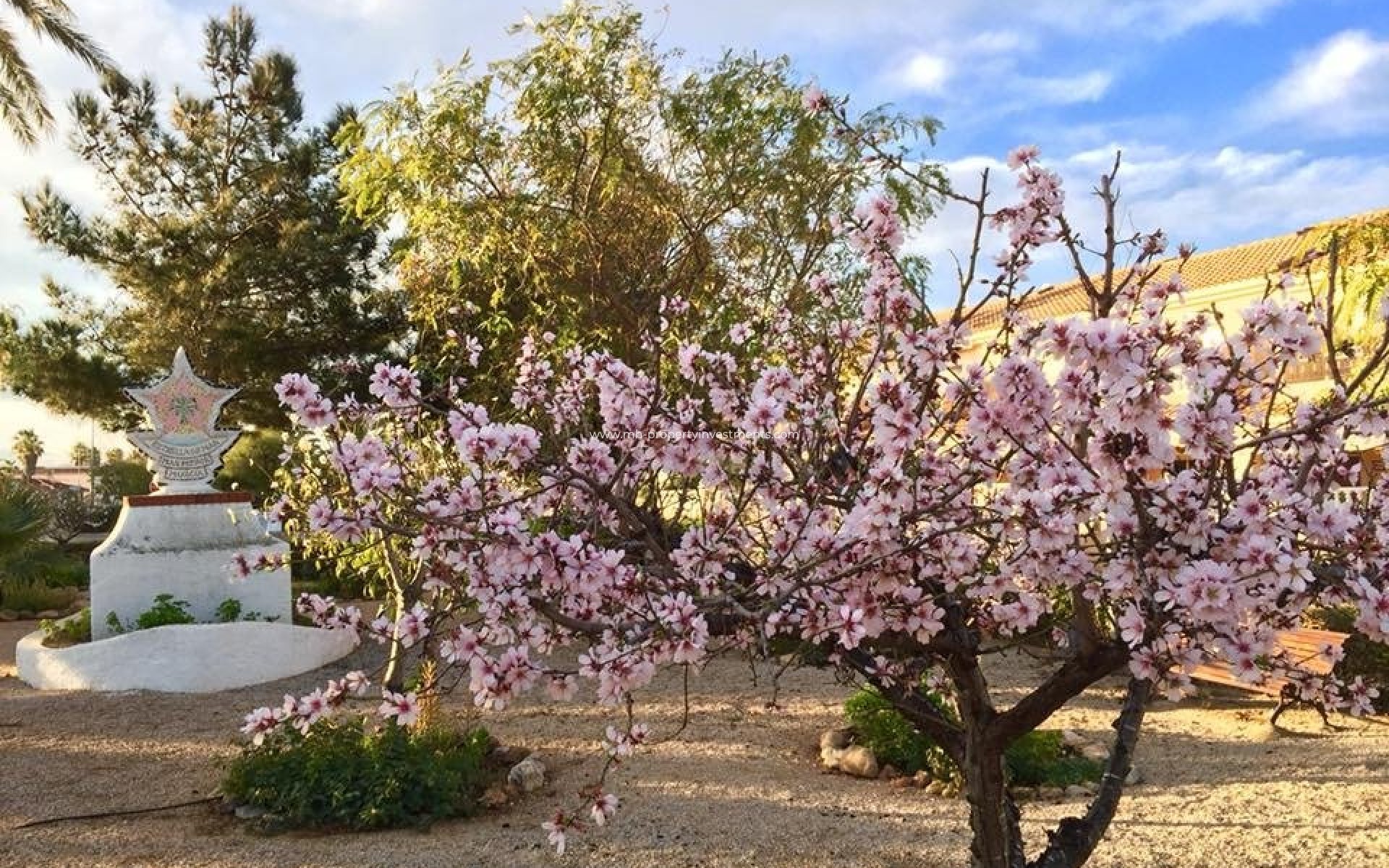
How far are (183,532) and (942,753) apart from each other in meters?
7.39

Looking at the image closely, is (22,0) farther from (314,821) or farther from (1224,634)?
(1224,634)

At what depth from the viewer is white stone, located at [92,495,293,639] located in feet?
32.6

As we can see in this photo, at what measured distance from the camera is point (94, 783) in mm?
6383

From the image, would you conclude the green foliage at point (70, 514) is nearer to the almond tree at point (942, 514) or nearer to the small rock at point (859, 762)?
the small rock at point (859, 762)

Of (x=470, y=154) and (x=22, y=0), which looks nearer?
(x=470, y=154)

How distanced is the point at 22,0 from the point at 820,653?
15.2 metres

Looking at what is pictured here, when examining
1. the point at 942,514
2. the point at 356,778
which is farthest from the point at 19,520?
the point at 942,514

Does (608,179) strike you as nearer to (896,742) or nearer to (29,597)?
(896,742)

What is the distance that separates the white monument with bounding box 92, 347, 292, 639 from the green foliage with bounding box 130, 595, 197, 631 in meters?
0.07

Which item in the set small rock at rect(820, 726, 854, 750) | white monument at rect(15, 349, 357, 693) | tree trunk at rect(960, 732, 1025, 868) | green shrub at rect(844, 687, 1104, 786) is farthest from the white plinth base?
tree trunk at rect(960, 732, 1025, 868)

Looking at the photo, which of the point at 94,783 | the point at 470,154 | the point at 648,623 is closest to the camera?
the point at 648,623

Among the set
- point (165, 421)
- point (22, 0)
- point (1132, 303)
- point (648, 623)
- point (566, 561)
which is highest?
point (22, 0)

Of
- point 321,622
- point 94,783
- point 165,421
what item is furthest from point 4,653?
point 321,622

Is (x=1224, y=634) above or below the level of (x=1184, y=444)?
below
